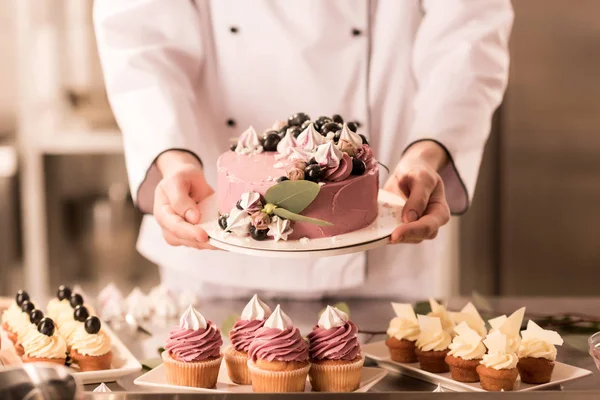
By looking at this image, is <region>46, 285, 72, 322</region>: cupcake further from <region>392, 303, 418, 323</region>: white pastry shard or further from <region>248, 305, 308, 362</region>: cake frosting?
<region>392, 303, 418, 323</region>: white pastry shard

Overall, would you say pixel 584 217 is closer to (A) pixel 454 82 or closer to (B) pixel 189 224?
(A) pixel 454 82

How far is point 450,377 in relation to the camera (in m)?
1.63

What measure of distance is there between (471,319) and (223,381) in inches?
19.8

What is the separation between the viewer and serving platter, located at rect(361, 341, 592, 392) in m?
1.57

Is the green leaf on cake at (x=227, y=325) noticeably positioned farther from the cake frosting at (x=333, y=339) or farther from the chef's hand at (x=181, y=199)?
the cake frosting at (x=333, y=339)

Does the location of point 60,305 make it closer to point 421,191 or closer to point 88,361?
point 88,361

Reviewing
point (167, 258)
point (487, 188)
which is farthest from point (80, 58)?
point (487, 188)

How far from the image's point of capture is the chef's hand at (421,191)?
5.61 feet

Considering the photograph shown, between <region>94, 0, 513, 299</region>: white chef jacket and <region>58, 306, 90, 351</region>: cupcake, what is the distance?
20.9 inches

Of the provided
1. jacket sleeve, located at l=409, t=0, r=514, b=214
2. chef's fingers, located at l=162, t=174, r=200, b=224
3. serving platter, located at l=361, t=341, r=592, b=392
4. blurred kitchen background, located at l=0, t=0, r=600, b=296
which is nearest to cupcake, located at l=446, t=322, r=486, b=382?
serving platter, located at l=361, t=341, r=592, b=392

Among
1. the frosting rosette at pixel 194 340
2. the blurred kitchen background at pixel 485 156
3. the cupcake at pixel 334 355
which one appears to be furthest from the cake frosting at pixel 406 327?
the blurred kitchen background at pixel 485 156

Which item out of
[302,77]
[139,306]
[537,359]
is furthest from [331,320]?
[302,77]

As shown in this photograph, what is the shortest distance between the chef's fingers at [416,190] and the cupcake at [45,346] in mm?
710

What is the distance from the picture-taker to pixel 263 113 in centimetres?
240
